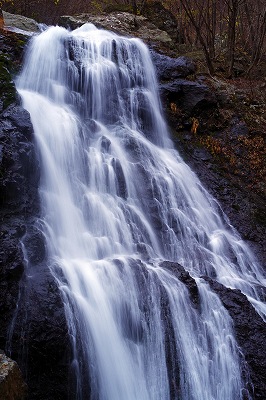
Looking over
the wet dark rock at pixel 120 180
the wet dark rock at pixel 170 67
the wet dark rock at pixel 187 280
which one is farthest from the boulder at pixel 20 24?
the wet dark rock at pixel 187 280

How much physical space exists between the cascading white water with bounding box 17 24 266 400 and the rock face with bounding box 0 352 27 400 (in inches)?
35.1

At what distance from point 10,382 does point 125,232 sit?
11.6ft

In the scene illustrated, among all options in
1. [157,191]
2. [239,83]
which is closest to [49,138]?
[157,191]

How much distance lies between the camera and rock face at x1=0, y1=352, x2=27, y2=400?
11.3 ft

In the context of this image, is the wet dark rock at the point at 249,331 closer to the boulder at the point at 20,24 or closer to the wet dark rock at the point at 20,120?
the wet dark rock at the point at 20,120

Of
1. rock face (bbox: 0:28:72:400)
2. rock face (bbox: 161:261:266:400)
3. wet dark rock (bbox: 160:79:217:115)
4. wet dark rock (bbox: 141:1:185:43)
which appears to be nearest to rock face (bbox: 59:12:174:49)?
wet dark rock (bbox: 141:1:185:43)

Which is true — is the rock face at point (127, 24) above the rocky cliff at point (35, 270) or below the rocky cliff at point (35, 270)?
above

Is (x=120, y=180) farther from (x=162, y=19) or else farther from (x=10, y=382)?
(x=162, y=19)

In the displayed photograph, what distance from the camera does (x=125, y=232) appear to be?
267 inches

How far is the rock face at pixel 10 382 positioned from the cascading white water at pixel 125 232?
89 cm

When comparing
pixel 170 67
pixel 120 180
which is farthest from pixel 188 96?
pixel 120 180

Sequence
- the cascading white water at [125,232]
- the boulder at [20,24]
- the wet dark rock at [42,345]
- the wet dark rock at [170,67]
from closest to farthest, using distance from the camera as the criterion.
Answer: the wet dark rock at [42,345] < the cascading white water at [125,232] < the wet dark rock at [170,67] < the boulder at [20,24]

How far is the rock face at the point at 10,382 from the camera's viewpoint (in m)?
3.45

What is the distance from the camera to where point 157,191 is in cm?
794
